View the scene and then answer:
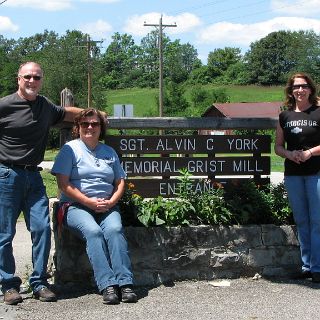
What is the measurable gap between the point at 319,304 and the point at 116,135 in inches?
105

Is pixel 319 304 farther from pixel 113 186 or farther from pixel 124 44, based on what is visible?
pixel 124 44

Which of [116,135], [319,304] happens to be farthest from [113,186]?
[319,304]

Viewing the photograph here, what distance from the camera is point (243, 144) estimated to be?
7.05 m

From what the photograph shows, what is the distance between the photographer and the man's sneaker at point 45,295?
5.58 metres

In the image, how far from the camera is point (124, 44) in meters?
114

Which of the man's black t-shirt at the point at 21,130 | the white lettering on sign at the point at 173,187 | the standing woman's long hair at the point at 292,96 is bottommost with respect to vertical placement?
the white lettering on sign at the point at 173,187

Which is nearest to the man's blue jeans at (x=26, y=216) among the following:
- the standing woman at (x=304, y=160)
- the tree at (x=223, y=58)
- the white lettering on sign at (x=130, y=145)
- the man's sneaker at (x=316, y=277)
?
the white lettering on sign at (x=130, y=145)

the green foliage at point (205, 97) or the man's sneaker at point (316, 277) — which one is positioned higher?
the green foliage at point (205, 97)

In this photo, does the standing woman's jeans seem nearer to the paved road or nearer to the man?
the paved road

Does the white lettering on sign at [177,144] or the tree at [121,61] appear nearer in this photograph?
the white lettering on sign at [177,144]

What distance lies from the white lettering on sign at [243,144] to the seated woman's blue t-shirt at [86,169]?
62.6 inches

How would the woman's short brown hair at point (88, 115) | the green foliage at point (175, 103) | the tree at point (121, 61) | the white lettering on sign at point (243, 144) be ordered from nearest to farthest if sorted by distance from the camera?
the woman's short brown hair at point (88, 115) → the white lettering on sign at point (243, 144) → the green foliage at point (175, 103) → the tree at point (121, 61)

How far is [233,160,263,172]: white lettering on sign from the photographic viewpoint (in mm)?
7023

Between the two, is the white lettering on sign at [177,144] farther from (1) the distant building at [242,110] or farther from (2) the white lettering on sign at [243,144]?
(1) the distant building at [242,110]
